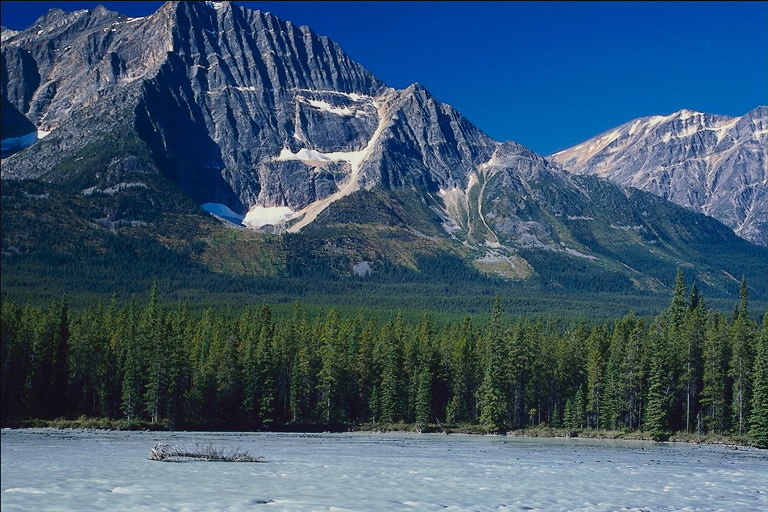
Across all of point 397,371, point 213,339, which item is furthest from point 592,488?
point 213,339

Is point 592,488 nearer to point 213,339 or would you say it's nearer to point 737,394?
point 737,394

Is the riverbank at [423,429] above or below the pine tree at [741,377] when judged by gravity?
below

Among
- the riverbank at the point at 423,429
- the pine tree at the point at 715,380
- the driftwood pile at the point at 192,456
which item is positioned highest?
the pine tree at the point at 715,380

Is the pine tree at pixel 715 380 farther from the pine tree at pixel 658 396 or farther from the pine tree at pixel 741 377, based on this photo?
the pine tree at pixel 658 396

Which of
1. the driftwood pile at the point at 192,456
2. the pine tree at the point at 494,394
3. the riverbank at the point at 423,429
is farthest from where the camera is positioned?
the pine tree at the point at 494,394

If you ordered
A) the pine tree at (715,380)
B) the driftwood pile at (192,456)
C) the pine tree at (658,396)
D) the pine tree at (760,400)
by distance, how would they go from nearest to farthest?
the driftwood pile at (192,456), the pine tree at (760,400), the pine tree at (658,396), the pine tree at (715,380)

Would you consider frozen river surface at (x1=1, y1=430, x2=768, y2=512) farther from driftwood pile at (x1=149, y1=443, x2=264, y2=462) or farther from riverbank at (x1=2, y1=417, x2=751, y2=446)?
riverbank at (x1=2, y1=417, x2=751, y2=446)

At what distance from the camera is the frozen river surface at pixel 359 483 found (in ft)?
91.5

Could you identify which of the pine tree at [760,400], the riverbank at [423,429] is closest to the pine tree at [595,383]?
the riverbank at [423,429]

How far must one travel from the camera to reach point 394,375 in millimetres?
113688

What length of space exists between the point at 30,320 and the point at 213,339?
24431 mm

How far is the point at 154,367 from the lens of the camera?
3839 inches

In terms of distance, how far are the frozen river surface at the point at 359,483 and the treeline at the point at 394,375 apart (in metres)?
38.5

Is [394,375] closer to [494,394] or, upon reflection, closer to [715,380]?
[494,394]
